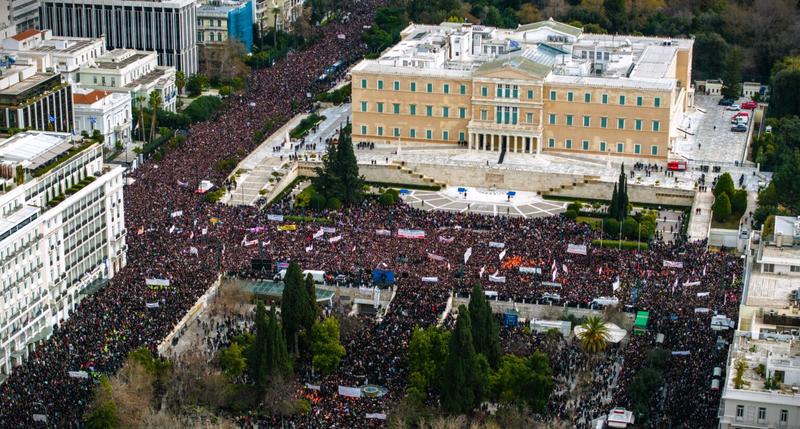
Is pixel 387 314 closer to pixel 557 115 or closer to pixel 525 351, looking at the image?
pixel 525 351

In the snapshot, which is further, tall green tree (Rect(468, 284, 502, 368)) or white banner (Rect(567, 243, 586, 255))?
white banner (Rect(567, 243, 586, 255))

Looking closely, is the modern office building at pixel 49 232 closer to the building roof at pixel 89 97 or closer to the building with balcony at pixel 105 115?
the building with balcony at pixel 105 115

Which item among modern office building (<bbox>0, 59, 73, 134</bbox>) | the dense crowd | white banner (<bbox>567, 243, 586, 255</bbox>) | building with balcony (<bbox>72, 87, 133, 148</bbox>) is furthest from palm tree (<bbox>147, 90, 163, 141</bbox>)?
white banner (<bbox>567, 243, 586, 255</bbox>)

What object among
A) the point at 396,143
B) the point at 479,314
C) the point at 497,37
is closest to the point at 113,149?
the point at 396,143

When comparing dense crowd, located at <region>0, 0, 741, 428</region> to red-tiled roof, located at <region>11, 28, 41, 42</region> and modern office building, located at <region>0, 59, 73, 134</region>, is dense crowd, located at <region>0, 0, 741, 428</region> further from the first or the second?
red-tiled roof, located at <region>11, 28, 41, 42</region>

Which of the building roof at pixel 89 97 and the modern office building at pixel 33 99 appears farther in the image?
the building roof at pixel 89 97

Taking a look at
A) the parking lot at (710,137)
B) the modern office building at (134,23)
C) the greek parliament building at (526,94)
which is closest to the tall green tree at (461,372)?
the greek parliament building at (526,94)

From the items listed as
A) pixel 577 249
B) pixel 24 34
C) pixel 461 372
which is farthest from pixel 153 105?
pixel 461 372
